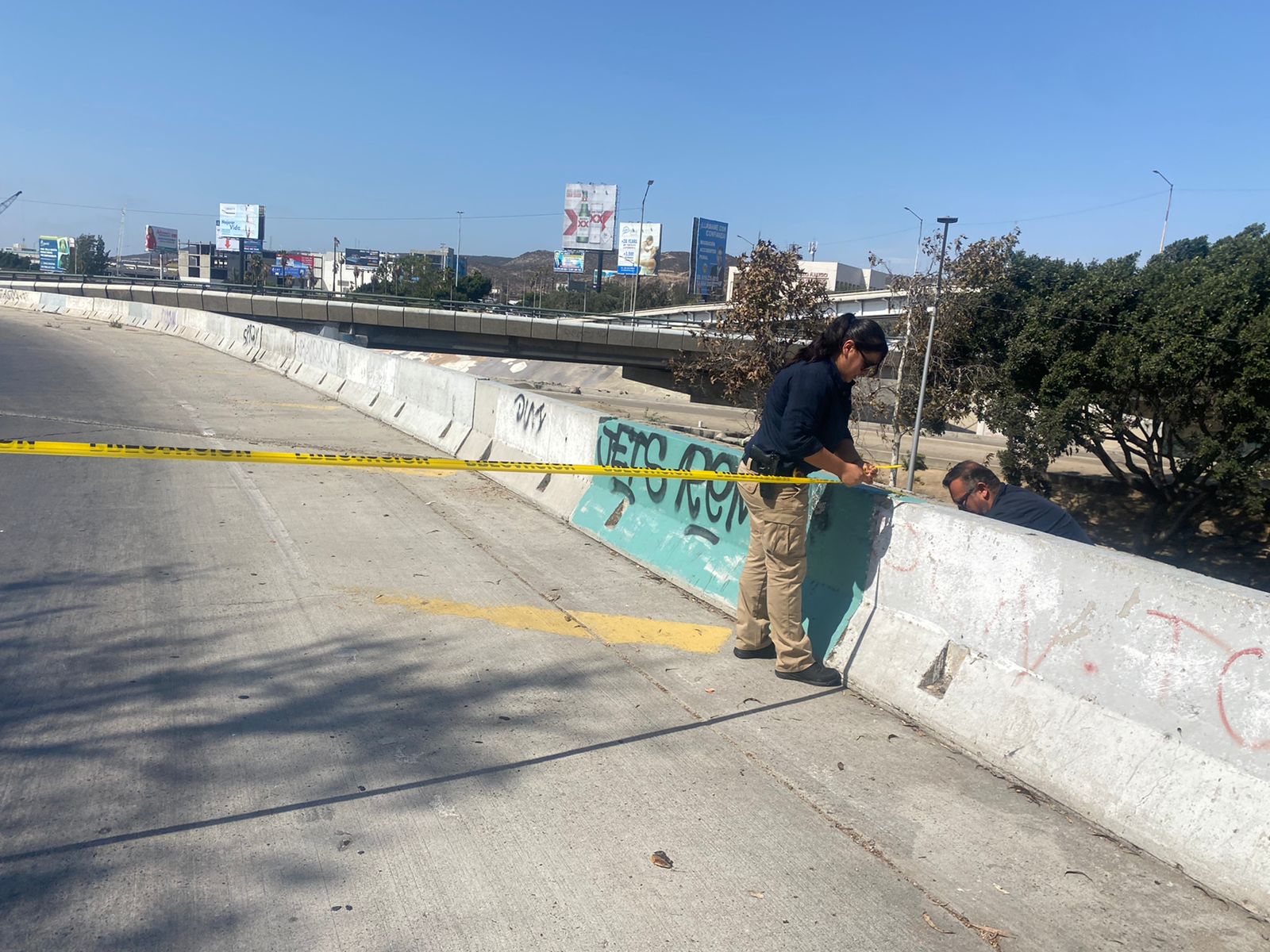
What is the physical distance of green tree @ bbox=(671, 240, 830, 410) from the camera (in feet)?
77.3

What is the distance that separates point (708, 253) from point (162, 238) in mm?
88040

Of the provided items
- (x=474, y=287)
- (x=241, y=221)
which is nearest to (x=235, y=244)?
(x=241, y=221)

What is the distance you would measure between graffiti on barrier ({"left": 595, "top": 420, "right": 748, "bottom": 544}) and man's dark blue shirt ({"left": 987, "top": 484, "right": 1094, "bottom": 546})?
1606mm

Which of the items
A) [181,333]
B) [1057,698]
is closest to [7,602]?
[1057,698]

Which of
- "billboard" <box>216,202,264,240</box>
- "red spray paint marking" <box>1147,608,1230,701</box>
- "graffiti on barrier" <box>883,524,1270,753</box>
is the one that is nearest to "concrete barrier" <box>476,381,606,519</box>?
"graffiti on barrier" <box>883,524,1270,753</box>

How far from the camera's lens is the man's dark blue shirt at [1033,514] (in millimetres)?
5500

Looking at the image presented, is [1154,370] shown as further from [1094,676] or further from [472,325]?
[472,325]

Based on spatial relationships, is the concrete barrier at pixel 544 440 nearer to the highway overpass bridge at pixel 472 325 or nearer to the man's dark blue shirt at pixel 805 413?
the man's dark blue shirt at pixel 805 413

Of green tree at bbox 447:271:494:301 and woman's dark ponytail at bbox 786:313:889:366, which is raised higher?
green tree at bbox 447:271:494:301

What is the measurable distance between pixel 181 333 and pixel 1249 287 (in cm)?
3381

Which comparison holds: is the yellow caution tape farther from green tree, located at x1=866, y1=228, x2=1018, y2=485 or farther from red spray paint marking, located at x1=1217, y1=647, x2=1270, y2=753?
green tree, located at x1=866, y1=228, x2=1018, y2=485

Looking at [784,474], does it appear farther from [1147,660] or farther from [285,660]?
[285,660]

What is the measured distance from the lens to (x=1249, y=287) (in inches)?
817

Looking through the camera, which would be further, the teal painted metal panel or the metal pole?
the metal pole
